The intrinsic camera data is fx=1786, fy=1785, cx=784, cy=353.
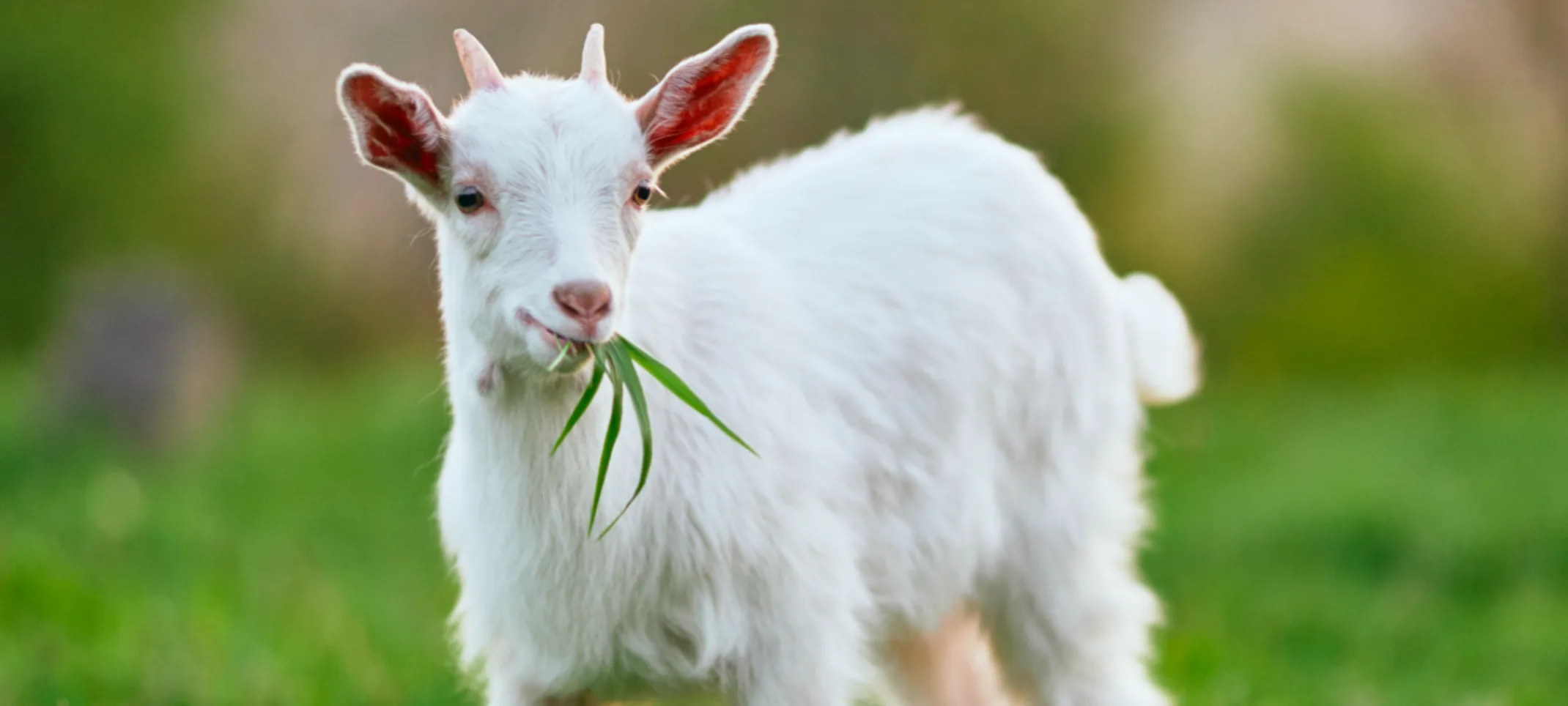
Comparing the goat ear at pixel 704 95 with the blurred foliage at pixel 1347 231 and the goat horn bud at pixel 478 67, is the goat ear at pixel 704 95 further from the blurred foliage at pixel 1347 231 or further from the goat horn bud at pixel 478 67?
the blurred foliage at pixel 1347 231

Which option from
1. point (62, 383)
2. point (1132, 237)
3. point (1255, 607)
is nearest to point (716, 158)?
point (1132, 237)

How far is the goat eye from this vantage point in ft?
10.3

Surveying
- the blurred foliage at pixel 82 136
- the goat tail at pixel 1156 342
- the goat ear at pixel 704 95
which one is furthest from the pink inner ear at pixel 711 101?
the blurred foliage at pixel 82 136

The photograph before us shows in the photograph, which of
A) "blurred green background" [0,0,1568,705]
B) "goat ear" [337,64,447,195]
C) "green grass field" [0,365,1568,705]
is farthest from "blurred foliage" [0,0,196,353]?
"goat ear" [337,64,447,195]

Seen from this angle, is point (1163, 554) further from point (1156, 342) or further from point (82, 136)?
point (82, 136)

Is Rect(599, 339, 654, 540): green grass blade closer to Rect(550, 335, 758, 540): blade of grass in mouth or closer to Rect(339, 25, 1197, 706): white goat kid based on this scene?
Rect(550, 335, 758, 540): blade of grass in mouth

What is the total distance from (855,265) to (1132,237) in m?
10.9

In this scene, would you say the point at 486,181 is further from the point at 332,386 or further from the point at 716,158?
the point at 716,158

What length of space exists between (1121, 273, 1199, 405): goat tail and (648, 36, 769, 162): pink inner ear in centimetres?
154

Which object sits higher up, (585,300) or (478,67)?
(478,67)

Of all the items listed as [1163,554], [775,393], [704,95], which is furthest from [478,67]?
[1163,554]

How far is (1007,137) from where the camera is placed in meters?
14.0

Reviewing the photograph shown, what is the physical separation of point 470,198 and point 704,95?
0.50 metres

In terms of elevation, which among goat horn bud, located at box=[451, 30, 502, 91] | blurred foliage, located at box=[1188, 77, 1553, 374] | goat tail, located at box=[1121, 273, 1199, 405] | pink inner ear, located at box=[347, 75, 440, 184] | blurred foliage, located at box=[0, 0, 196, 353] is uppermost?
blurred foliage, located at box=[1188, 77, 1553, 374]
